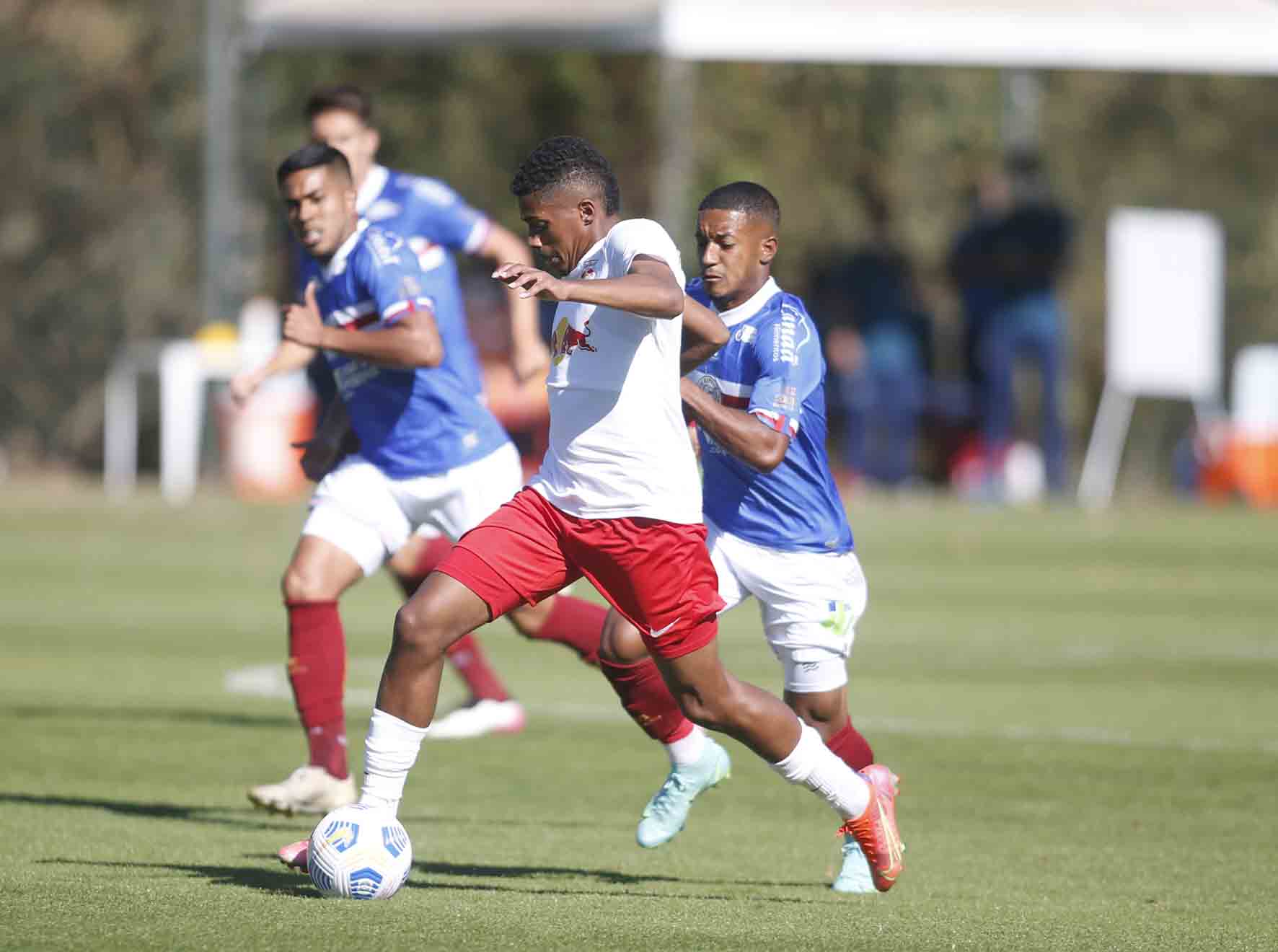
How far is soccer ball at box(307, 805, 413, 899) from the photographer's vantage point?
5605 millimetres

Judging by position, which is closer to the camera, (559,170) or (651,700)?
(559,170)

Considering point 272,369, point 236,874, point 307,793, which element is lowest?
point 307,793

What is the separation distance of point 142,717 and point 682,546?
4725 mm

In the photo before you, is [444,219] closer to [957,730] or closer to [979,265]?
[957,730]

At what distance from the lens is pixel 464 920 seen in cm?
539

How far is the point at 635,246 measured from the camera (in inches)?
221

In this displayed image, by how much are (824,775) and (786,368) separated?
1156 mm

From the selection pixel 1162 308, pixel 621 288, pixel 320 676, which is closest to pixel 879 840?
pixel 621 288

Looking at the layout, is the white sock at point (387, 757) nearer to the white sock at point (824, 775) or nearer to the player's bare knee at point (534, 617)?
the white sock at point (824, 775)

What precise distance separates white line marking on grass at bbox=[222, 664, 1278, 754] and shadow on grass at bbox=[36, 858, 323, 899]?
8.94 feet

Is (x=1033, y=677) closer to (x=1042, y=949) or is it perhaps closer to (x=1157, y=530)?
(x=1042, y=949)

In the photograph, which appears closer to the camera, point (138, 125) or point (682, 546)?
point (682, 546)

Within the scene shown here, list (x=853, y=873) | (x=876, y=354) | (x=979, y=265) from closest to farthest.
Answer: (x=853, y=873)
(x=979, y=265)
(x=876, y=354)

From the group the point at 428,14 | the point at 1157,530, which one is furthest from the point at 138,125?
the point at 1157,530
